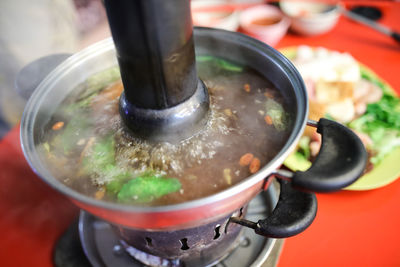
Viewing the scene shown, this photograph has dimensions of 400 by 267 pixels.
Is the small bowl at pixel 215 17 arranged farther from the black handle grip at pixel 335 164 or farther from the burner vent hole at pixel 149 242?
the burner vent hole at pixel 149 242

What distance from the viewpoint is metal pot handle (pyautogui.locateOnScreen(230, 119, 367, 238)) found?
94 cm

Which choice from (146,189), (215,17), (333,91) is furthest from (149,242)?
(215,17)

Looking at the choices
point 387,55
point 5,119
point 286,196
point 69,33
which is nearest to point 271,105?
point 286,196

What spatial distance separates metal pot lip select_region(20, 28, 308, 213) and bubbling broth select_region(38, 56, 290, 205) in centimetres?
16

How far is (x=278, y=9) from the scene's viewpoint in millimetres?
3059

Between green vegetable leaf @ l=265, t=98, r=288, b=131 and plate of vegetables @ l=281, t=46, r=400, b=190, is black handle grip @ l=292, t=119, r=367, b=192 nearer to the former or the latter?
green vegetable leaf @ l=265, t=98, r=288, b=131

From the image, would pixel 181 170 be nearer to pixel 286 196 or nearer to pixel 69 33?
pixel 286 196

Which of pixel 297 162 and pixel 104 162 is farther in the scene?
pixel 297 162

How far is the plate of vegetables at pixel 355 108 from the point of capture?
1887 mm

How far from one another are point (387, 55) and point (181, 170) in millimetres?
2493

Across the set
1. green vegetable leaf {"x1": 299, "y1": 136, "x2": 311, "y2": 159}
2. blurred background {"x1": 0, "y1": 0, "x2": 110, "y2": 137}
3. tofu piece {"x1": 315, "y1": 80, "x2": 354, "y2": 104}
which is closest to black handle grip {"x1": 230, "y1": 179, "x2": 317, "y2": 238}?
green vegetable leaf {"x1": 299, "y1": 136, "x2": 311, "y2": 159}

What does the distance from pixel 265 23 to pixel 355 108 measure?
1279mm

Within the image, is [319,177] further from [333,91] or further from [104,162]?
[333,91]

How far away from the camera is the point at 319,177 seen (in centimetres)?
94
